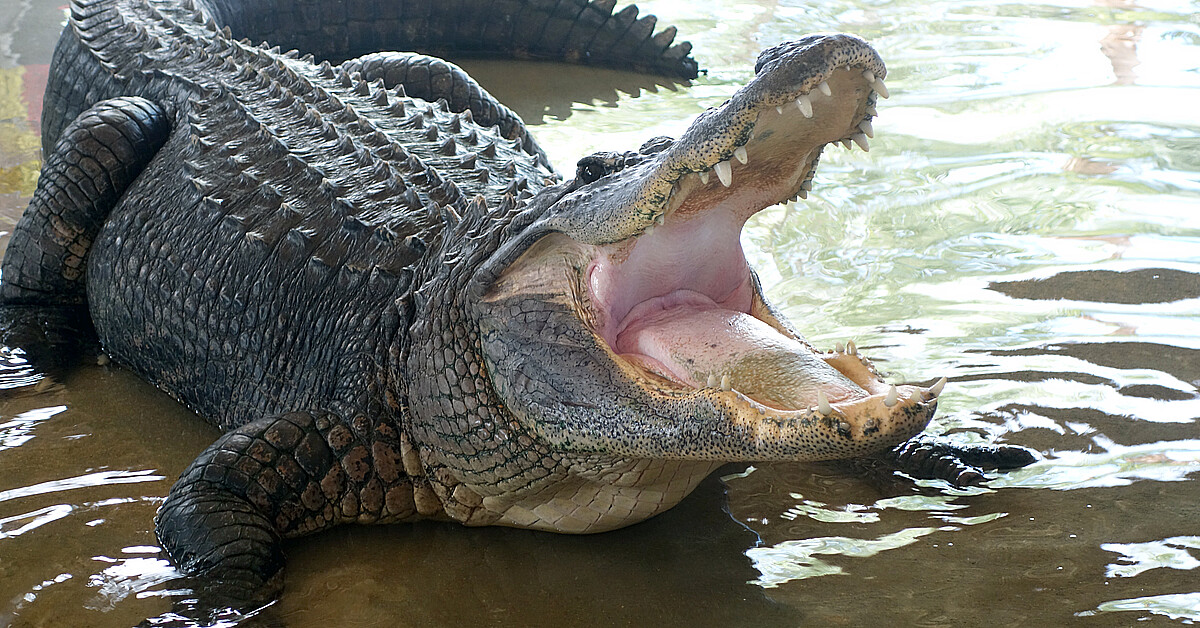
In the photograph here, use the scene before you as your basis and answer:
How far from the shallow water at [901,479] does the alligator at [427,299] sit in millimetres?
134

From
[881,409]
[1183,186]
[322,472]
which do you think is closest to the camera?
[881,409]

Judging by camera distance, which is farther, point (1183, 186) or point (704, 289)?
point (1183, 186)

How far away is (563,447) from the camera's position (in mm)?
2279

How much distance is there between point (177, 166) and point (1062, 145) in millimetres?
4034

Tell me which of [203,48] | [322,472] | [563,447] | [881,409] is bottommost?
[322,472]

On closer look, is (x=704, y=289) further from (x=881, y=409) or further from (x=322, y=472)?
(x=322, y=472)

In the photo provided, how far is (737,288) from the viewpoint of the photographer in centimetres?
255

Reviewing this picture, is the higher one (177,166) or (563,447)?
(177,166)

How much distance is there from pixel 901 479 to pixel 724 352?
0.89m

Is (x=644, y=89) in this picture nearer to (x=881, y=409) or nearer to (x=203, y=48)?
(x=203, y=48)

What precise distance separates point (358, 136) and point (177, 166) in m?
0.61

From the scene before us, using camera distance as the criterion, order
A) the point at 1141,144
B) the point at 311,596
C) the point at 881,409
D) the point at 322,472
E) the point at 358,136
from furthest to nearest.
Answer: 1. the point at 1141,144
2. the point at 358,136
3. the point at 322,472
4. the point at 311,596
5. the point at 881,409

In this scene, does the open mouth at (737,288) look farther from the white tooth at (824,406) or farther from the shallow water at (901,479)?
the shallow water at (901,479)

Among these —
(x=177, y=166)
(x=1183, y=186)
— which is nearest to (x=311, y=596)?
(x=177, y=166)
